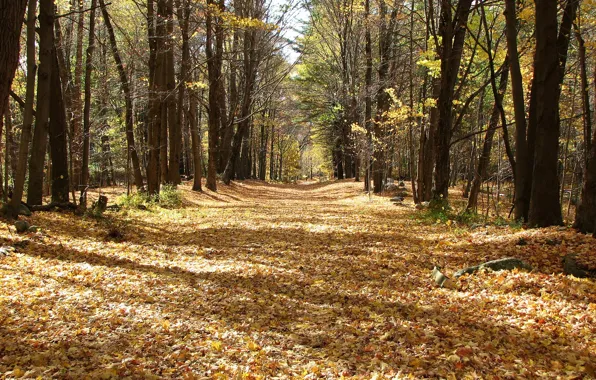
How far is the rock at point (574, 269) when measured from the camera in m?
4.82

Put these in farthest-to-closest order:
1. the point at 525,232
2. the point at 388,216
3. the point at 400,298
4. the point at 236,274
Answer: the point at 388,216, the point at 525,232, the point at 236,274, the point at 400,298

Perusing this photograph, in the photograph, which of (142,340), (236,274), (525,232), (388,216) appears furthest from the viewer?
(388,216)

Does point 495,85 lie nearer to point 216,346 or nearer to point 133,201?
point 216,346

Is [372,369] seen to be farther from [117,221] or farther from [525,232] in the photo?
[117,221]

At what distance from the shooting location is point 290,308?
15.4 ft

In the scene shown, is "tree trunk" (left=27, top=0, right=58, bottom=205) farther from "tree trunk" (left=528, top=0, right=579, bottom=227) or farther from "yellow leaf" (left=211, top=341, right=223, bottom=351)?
"tree trunk" (left=528, top=0, right=579, bottom=227)

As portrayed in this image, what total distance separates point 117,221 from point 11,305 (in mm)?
5420

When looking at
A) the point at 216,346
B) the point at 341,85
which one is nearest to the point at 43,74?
the point at 216,346

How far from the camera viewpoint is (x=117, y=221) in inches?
370

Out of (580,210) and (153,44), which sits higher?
(153,44)

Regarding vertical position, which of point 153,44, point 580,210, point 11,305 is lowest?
point 11,305

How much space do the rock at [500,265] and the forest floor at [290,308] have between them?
0.17 m

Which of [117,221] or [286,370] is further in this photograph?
[117,221]

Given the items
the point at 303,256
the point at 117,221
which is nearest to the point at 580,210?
the point at 303,256
